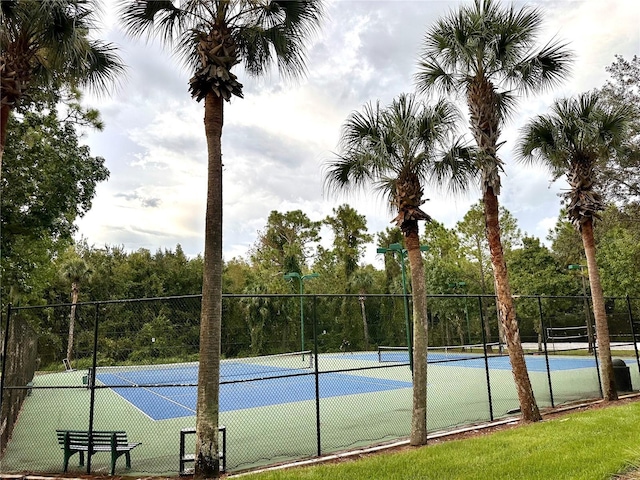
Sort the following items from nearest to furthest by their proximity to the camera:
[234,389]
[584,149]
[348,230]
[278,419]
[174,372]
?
[278,419] → [584,149] → [234,389] → [174,372] → [348,230]

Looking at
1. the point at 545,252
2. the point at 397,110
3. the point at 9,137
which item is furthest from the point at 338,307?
the point at 397,110

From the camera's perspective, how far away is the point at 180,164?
743 inches

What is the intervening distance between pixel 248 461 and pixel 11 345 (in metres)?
4.95

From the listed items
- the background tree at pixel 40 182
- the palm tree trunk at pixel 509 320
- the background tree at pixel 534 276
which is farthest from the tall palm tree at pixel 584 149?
the background tree at pixel 534 276

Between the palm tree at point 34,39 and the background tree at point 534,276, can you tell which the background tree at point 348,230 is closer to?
the background tree at point 534,276

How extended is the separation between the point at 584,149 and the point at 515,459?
29.9ft

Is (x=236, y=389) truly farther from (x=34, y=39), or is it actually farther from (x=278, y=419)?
(x=34, y=39)

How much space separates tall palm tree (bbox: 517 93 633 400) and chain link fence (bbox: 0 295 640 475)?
1.09 meters

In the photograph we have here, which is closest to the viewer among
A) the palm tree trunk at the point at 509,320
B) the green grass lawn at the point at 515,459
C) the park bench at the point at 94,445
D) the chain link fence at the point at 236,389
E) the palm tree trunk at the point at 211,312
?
the green grass lawn at the point at 515,459

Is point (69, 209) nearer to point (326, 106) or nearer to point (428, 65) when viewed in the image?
point (326, 106)

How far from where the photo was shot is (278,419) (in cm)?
1152

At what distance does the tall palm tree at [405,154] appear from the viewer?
319 inches

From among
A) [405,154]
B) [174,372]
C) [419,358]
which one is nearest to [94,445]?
[419,358]

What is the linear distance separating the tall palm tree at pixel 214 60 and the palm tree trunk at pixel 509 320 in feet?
17.2
